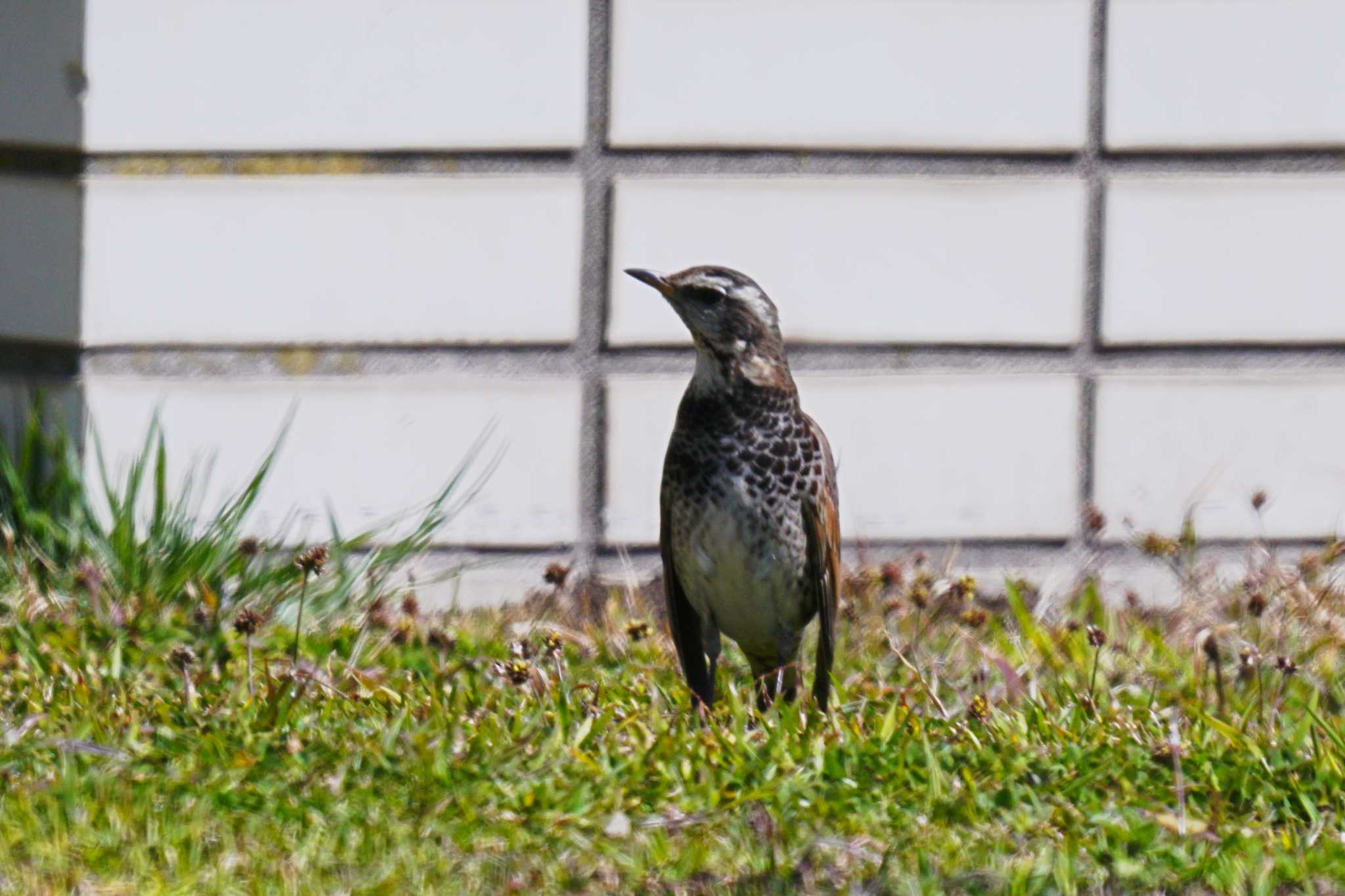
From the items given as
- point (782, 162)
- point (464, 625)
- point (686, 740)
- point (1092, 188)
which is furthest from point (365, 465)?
point (1092, 188)

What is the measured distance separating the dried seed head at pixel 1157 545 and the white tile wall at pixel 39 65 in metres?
3.18

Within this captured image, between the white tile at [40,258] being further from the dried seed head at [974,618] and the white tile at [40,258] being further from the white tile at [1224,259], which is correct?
the white tile at [1224,259]

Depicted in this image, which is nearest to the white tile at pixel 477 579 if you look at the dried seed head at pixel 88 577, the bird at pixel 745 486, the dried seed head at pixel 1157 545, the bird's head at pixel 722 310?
the dried seed head at pixel 88 577

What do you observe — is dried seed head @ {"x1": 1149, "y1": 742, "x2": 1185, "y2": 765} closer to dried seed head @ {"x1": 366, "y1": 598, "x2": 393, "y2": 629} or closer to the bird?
the bird

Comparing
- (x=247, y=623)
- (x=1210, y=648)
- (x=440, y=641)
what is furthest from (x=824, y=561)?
(x=247, y=623)

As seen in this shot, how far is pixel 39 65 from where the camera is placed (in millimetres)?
5250

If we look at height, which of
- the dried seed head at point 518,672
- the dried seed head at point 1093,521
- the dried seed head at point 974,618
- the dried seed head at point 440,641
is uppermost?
the dried seed head at point 1093,521

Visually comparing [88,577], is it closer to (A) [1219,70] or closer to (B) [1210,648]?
(B) [1210,648]

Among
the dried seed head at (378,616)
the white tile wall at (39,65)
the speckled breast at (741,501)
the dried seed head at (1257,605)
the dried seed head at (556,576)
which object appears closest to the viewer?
the speckled breast at (741,501)

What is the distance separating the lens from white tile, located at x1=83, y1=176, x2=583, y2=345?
531 centimetres

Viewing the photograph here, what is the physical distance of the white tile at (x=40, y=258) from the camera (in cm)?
531

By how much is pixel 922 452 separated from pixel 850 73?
1116 mm

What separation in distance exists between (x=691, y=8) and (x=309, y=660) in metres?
2.13

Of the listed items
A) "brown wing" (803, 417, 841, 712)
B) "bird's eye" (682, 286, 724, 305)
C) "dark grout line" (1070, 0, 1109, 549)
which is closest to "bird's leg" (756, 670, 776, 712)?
"brown wing" (803, 417, 841, 712)
